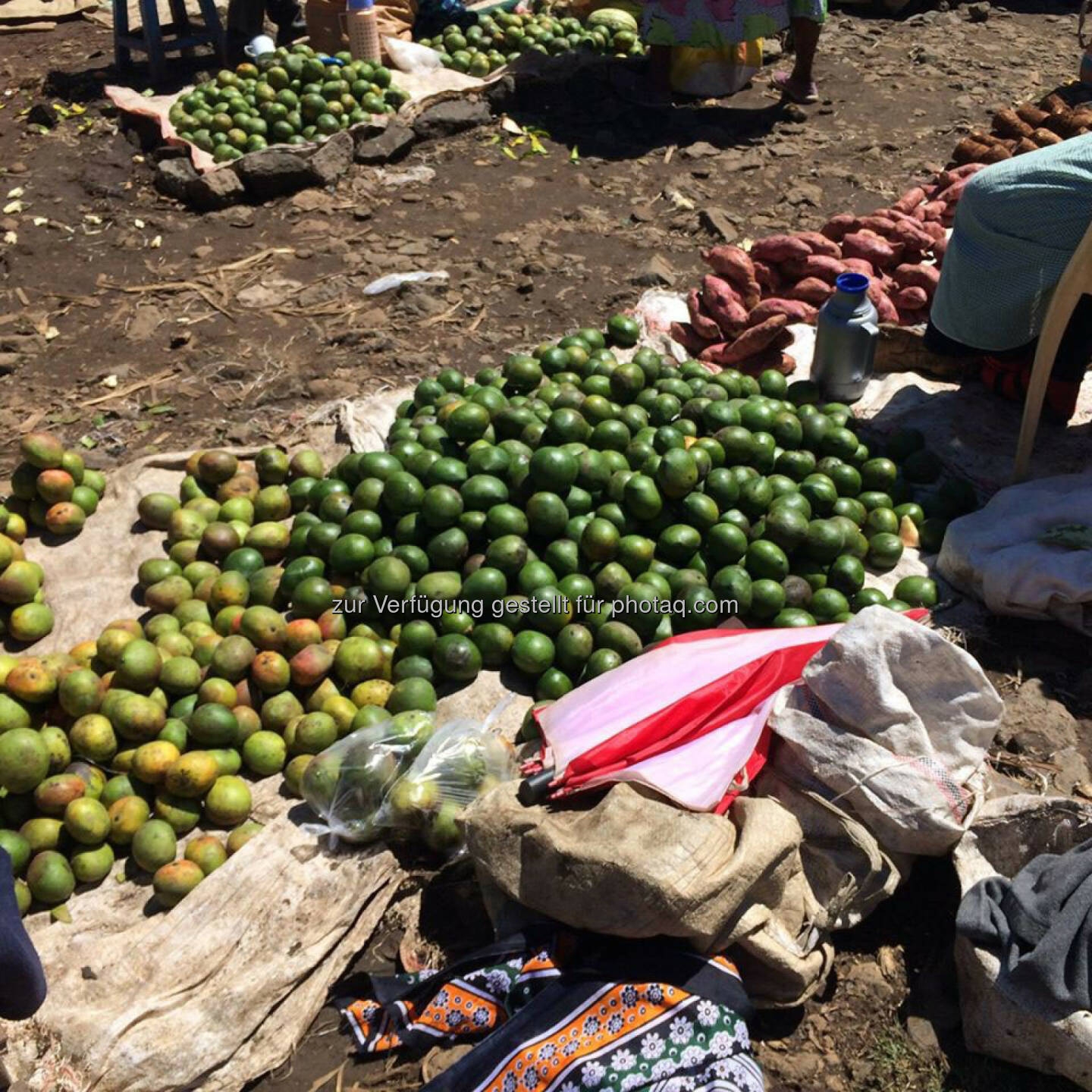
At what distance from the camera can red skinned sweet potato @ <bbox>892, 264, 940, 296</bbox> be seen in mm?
5582

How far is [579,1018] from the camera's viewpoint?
2.55 metres

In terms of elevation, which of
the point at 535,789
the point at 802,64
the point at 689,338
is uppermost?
the point at 802,64

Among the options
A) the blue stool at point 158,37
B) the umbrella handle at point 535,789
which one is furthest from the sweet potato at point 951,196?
the blue stool at point 158,37

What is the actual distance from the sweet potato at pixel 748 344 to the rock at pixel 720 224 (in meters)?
1.78

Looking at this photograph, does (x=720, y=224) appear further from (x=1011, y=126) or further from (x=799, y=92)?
(x=799, y=92)

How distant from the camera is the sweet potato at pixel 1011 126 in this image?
6.90 m

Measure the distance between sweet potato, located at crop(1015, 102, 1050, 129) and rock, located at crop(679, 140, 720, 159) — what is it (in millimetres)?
2263

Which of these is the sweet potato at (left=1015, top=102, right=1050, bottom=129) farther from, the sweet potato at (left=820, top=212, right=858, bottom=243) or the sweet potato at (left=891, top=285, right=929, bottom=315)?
the sweet potato at (left=891, top=285, right=929, bottom=315)

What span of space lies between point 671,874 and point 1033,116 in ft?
21.7

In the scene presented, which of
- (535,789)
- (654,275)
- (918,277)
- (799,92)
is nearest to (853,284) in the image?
(918,277)

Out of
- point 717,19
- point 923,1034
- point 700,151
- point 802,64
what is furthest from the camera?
point 802,64

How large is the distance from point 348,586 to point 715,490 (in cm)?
147

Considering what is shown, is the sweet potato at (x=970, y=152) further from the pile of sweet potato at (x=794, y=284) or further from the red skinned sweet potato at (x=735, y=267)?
the red skinned sweet potato at (x=735, y=267)

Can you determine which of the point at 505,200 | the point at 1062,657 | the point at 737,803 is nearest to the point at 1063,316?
the point at 1062,657
